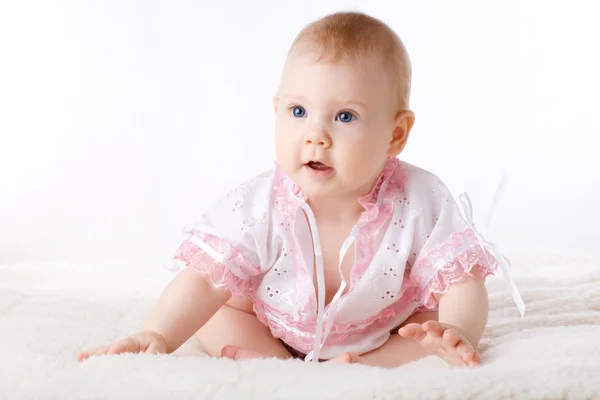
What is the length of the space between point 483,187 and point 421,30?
26.9 inches

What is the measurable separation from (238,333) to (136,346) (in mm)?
249

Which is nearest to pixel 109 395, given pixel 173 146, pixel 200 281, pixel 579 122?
pixel 200 281

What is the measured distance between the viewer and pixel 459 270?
1.39 metres

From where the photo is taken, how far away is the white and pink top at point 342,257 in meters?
1.42

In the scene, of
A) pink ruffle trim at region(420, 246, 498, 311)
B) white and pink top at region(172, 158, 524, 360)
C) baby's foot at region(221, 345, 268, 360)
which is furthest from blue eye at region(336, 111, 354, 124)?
baby's foot at region(221, 345, 268, 360)

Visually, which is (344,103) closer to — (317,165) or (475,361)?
(317,165)

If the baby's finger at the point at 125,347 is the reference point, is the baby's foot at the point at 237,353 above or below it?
below

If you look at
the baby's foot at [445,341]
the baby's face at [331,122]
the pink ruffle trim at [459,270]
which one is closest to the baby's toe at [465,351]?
the baby's foot at [445,341]

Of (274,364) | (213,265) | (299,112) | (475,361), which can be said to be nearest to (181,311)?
(213,265)

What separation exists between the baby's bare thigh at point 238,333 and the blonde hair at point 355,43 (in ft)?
1.55

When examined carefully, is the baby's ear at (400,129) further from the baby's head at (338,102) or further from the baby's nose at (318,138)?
the baby's nose at (318,138)

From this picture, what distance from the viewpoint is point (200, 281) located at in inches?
56.3

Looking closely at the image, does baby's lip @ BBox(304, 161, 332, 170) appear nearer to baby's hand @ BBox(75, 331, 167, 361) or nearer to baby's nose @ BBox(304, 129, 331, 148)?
baby's nose @ BBox(304, 129, 331, 148)

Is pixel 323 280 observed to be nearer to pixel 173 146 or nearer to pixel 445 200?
pixel 445 200
